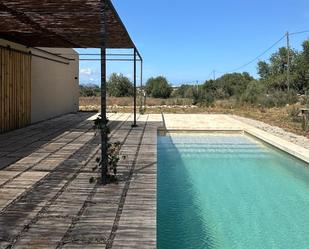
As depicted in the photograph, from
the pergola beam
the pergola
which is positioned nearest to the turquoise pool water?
the pergola

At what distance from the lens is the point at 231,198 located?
604 cm

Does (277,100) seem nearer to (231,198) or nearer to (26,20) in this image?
(26,20)

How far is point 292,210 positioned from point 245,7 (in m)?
16.7

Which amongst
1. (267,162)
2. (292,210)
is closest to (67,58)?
(267,162)

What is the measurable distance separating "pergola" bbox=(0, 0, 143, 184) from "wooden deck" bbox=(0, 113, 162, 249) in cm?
54

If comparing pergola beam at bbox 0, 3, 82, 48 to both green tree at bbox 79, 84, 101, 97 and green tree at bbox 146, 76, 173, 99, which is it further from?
green tree at bbox 146, 76, 173, 99

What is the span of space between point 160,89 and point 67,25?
102 feet

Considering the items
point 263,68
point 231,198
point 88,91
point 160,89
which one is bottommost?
point 231,198

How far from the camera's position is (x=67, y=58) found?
17000 millimetres

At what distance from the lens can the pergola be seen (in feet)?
16.2

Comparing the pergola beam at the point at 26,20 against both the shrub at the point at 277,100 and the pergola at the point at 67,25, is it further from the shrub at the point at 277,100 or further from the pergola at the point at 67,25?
the shrub at the point at 277,100

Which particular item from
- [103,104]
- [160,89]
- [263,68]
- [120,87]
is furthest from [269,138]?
[263,68]

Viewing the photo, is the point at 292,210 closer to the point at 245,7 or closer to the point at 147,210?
the point at 147,210

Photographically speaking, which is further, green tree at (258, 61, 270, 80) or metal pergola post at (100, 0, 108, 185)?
green tree at (258, 61, 270, 80)
